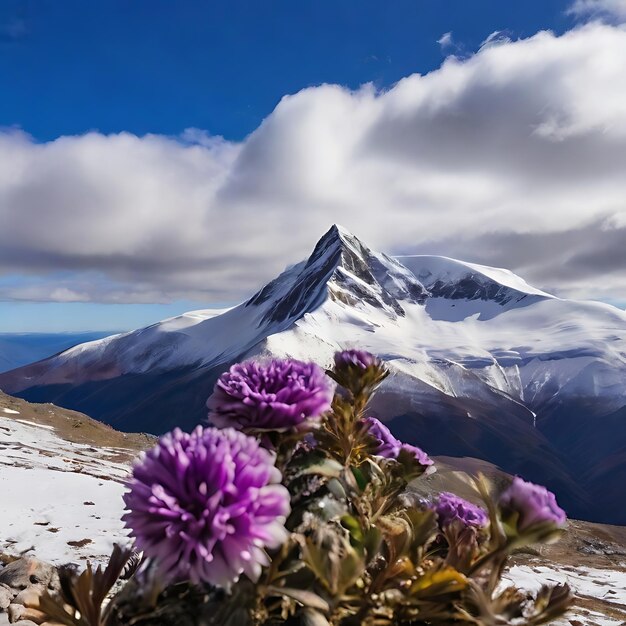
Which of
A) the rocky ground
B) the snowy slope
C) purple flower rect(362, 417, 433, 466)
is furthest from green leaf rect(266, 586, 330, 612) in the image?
the snowy slope

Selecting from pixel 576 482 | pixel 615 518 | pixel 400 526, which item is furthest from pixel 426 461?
pixel 576 482

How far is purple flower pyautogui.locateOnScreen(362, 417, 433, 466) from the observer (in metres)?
2.22

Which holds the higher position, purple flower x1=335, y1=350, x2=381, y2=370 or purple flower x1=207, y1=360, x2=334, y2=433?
purple flower x1=335, y1=350, x2=381, y2=370

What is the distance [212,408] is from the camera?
5.73 feet

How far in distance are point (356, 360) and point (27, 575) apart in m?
5.89

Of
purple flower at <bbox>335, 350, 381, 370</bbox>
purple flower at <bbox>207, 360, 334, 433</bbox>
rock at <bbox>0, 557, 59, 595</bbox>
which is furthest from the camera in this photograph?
rock at <bbox>0, 557, 59, 595</bbox>

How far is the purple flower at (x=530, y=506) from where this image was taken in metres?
1.40

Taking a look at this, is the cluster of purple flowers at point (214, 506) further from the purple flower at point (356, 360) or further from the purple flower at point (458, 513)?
the purple flower at point (356, 360)

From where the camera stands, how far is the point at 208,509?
128 centimetres

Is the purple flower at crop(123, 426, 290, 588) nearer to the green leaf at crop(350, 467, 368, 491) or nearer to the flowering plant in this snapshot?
the flowering plant

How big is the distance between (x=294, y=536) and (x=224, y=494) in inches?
11.2

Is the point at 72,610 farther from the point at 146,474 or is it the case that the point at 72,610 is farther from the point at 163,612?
the point at 146,474

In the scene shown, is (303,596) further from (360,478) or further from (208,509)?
(360,478)

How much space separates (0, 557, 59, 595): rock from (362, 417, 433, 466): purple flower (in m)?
5.21
